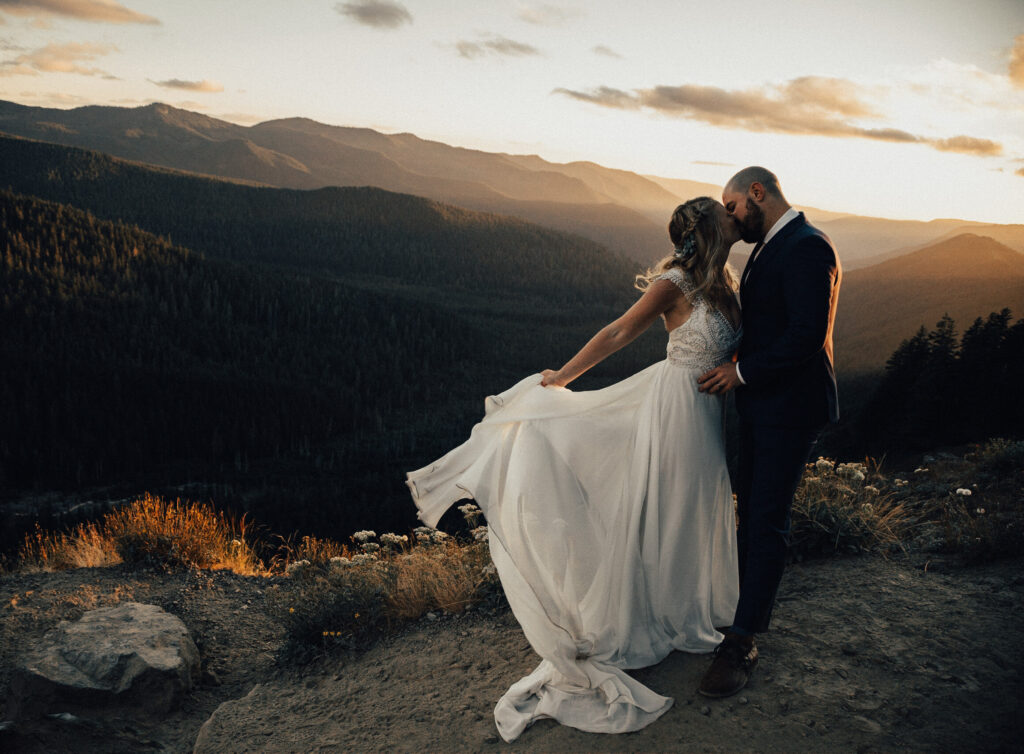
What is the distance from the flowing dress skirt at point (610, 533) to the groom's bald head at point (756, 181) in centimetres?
101

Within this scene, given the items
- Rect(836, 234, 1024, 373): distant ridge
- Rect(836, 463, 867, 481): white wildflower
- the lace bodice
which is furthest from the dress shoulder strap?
Rect(836, 234, 1024, 373): distant ridge

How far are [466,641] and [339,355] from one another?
326ft

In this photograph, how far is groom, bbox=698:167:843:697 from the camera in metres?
3.38

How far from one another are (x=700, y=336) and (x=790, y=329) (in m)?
0.51

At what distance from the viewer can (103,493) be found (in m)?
57.7

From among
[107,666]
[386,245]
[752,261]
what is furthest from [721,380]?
[386,245]

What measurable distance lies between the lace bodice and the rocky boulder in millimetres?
4354

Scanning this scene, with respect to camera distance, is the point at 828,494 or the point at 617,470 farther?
the point at 828,494

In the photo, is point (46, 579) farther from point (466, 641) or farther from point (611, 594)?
point (611, 594)

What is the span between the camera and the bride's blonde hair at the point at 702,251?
346 centimetres

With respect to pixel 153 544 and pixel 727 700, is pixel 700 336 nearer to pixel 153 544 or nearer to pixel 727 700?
pixel 727 700

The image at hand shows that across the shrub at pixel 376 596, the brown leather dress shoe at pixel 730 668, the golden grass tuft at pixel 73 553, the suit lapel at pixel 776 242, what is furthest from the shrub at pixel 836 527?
the golden grass tuft at pixel 73 553

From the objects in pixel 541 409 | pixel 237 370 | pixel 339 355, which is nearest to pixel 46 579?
pixel 541 409

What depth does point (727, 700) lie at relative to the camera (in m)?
3.46
